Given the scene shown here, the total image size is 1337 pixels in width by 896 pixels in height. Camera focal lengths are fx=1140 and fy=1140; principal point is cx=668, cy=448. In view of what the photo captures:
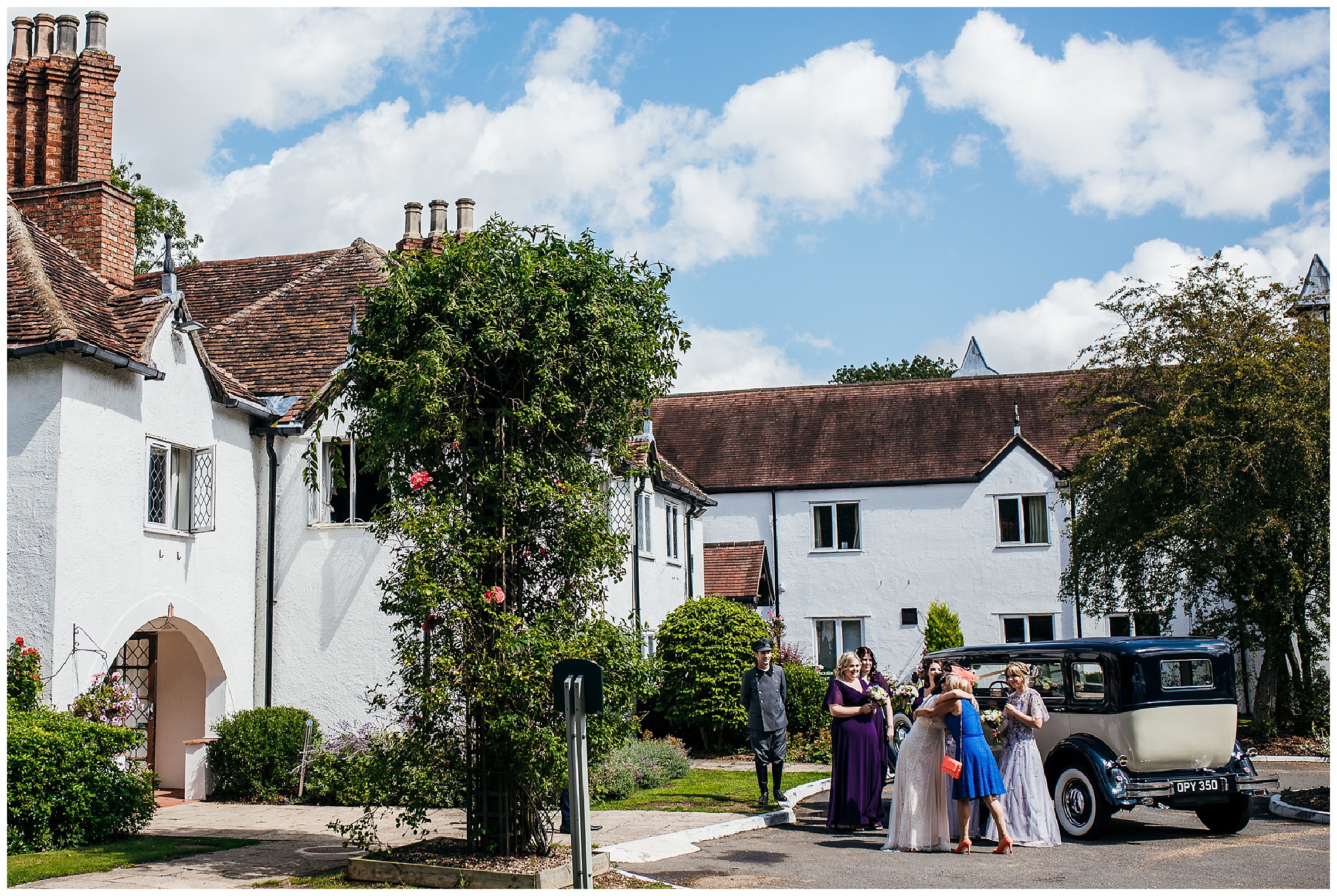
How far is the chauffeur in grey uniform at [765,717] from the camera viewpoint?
44.2 ft

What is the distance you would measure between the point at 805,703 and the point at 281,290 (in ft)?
38.9

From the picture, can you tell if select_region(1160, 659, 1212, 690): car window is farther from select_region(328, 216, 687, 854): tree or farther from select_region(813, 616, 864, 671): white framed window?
select_region(813, 616, 864, 671): white framed window

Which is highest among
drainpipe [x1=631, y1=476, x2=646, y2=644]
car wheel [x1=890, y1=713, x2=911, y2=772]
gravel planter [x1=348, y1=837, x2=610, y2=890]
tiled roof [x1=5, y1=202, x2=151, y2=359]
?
tiled roof [x1=5, y1=202, x2=151, y2=359]

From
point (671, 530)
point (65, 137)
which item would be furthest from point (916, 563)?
point (65, 137)

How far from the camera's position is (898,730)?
15484 millimetres

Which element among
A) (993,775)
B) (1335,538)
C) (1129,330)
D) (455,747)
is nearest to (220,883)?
(455,747)

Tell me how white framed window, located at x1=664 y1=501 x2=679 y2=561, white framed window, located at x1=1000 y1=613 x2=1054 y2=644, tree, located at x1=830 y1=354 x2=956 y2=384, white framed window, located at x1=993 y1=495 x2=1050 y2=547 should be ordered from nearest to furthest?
white framed window, located at x1=664 y1=501 x2=679 y2=561 → white framed window, located at x1=1000 y1=613 x2=1054 y2=644 → white framed window, located at x1=993 y1=495 x2=1050 y2=547 → tree, located at x1=830 y1=354 x2=956 y2=384

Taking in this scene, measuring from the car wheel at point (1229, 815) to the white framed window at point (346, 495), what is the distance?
1121cm

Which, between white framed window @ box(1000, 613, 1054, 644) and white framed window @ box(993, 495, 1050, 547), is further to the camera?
white framed window @ box(993, 495, 1050, 547)

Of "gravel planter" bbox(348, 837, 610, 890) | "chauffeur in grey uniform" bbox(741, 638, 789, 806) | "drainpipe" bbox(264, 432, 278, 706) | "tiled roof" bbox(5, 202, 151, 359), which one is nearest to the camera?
"gravel planter" bbox(348, 837, 610, 890)

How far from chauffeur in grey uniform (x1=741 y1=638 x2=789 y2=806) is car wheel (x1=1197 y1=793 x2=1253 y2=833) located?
4558mm

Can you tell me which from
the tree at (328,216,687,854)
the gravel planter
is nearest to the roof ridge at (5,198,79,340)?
the tree at (328,216,687,854)

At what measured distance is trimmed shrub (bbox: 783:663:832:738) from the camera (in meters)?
20.7

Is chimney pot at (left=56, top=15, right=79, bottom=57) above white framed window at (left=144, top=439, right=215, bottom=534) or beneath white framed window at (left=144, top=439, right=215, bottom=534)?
above
